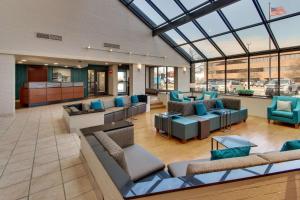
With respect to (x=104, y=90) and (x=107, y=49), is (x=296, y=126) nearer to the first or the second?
(x=107, y=49)

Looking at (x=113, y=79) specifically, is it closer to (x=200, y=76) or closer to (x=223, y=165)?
(x=200, y=76)

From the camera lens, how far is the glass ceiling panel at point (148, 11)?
873 centimetres

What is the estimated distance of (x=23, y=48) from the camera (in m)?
6.71

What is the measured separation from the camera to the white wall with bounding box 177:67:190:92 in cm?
1184

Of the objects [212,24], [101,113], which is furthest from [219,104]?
[101,113]

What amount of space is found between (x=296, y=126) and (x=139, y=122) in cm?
520

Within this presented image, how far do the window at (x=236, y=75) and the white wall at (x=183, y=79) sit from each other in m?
3.20

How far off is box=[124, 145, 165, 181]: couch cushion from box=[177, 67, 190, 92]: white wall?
949 centimetres

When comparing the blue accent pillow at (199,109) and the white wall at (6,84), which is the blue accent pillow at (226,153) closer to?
the blue accent pillow at (199,109)

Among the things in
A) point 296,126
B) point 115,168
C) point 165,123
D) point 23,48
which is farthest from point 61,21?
point 296,126

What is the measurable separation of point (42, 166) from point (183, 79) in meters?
10.2

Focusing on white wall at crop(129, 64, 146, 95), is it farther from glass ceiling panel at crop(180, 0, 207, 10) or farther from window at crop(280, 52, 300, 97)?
window at crop(280, 52, 300, 97)

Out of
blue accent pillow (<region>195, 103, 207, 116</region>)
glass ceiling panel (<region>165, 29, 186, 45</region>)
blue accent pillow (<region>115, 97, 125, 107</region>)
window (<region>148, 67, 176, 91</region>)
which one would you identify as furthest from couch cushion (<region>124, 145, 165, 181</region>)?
window (<region>148, 67, 176, 91</region>)

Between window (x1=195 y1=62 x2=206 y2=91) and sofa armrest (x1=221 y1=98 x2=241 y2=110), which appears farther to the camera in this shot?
window (x1=195 y1=62 x2=206 y2=91)
